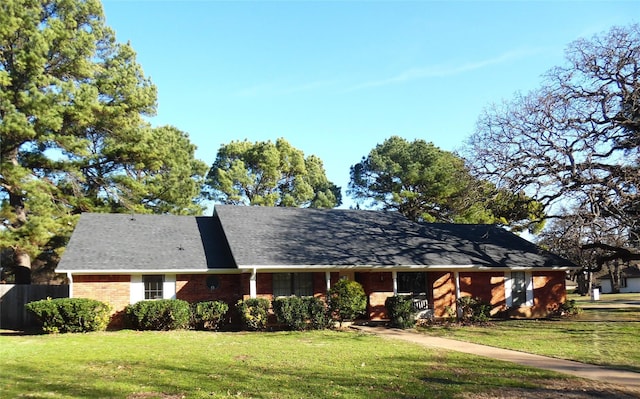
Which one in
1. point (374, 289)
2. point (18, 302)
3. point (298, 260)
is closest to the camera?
point (298, 260)

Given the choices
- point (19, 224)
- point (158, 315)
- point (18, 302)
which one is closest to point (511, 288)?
point (158, 315)

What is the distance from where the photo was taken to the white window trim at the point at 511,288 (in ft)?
79.7

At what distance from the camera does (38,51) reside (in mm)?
24875

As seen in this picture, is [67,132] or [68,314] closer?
[68,314]

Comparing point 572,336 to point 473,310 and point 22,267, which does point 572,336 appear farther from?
point 22,267

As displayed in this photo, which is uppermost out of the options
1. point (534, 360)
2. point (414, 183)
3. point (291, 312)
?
point (414, 183)

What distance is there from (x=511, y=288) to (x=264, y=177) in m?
26.6

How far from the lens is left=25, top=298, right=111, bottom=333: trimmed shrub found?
56.0 feet

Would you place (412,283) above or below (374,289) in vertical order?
above

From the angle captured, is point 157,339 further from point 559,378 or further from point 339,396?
A: point 559,378

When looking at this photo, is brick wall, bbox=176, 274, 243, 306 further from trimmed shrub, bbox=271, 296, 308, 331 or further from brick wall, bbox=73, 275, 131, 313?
trimmed shrub, bbox=271, 296, 308, 331

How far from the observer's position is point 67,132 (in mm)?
27094

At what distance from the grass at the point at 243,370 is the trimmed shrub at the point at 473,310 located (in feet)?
24.1

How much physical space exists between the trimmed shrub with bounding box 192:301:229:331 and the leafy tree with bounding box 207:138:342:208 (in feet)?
79.9
